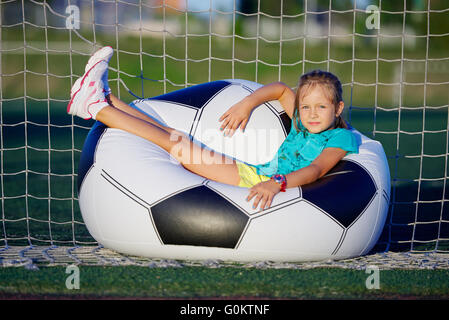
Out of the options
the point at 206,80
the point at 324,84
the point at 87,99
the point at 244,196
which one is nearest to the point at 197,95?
the point at 87,99

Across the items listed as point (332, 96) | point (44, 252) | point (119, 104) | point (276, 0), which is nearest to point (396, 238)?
point (332, 96)

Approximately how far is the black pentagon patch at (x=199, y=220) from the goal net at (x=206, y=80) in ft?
1.02

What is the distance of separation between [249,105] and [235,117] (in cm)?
10

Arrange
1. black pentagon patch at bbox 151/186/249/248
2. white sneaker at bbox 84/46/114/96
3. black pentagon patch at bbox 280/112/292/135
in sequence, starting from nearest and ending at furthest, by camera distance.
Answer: black pentagon patch at bbox 151/186/249/248 → white sneaker at bbox 84/46/114/96 → black pentagon patch at bbox 280/112/292/135

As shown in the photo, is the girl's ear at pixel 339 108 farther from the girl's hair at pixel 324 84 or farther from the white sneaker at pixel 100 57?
the white sneaker at pixel 100 57

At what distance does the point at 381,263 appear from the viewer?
2.37 meters

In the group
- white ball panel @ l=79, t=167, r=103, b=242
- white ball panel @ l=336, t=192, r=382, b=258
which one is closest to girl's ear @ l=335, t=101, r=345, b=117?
white ball panel @ l=336, t=192, r=382, b=258

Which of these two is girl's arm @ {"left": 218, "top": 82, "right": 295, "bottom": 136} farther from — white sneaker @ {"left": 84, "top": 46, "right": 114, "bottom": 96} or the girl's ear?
white sneaker @ {"left": 84, "top": 46, "right": 114, "bottom": 96}

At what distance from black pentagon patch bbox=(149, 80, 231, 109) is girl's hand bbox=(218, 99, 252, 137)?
0.50ft

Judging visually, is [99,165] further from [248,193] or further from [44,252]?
[248,193]

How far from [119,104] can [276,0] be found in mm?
19509

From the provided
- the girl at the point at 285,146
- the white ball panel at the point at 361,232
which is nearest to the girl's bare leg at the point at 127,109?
the girl at the point at 285,146

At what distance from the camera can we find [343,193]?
88.3 inches

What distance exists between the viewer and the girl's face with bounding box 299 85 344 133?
2.45 m
